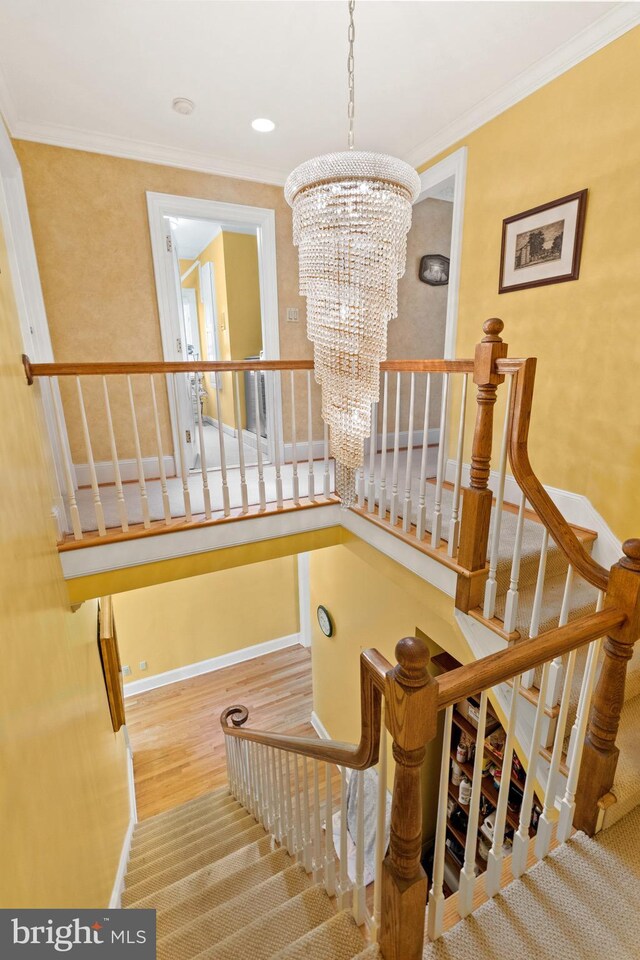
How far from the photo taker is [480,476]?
73.4 inches

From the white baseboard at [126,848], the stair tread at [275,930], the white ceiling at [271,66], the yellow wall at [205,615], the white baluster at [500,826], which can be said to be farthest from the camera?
the yellow wall at [205,615]

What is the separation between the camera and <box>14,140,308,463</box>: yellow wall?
302cm

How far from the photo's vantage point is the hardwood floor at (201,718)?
14.3 feet

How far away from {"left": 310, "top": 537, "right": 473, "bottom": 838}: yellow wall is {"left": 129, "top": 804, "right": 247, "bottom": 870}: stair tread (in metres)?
1.29

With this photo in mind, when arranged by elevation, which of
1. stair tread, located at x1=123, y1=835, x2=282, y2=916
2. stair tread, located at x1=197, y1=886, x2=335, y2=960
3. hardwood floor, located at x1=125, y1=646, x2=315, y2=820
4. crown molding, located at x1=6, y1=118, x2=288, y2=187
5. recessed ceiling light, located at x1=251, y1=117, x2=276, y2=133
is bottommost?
hardwood floor, located at x1=125, y1=646, x2=315, y2=820

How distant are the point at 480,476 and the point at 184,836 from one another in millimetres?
3034

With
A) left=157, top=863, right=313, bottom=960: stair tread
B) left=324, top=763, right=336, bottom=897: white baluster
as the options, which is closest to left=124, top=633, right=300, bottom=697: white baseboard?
left=157, top=863, right=313, bottom=960: stair tread

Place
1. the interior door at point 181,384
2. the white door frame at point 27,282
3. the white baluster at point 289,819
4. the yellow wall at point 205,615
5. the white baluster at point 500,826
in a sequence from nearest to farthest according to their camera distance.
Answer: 1. the white baluster at point 500,826
2. the white baluster at point 289,819
3. the white door frame at point 27,282
4. the interior door at point 181,384
5. the yellow wall at point 205,615

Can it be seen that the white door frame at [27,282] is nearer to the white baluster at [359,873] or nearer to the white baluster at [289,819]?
the white baluster at [289,819]

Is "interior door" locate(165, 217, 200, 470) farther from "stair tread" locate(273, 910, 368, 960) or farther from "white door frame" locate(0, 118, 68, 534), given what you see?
"stair tread" locate(273, 910, 368, 960)

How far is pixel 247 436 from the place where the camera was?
17.9ft

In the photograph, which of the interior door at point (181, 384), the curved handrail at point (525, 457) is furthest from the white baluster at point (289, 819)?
the interior door at point (181, 384)

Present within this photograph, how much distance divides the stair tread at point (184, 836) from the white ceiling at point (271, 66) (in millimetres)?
4442

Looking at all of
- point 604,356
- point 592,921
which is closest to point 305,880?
point 592,921
